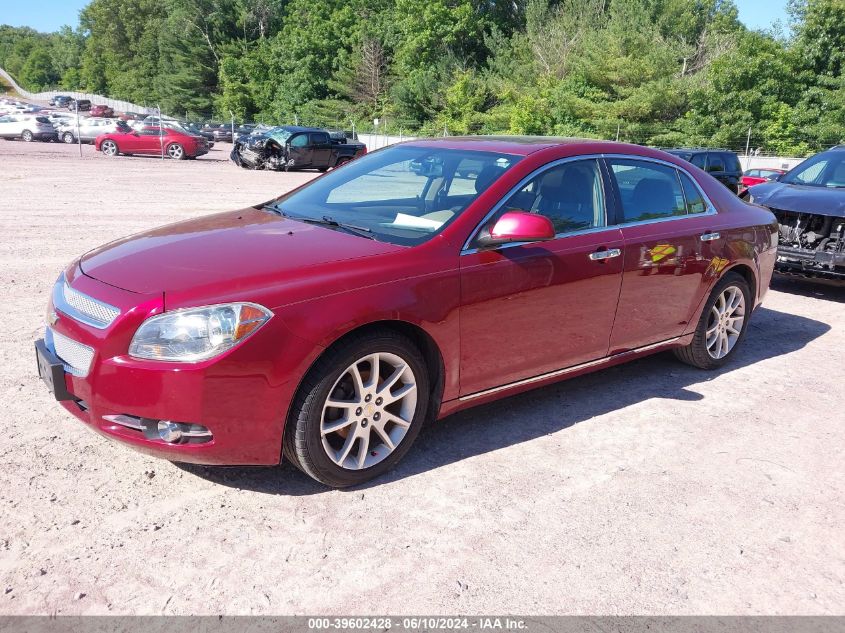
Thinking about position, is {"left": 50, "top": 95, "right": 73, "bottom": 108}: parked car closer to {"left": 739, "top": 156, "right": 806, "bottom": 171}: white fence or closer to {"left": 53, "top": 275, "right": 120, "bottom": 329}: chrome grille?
{"left": 739, "top": 156, "right": 806, "bottom": 171}: white fence

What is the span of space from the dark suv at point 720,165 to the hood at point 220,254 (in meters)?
12.9

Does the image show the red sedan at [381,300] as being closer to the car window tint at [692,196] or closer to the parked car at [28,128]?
the car window tint at [692,196]

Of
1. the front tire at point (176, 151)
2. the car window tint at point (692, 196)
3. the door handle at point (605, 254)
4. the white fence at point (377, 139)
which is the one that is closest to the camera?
the door handle at point (605, 254)

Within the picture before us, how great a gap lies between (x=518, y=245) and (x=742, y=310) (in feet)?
8.71

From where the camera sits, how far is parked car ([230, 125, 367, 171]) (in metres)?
25.6

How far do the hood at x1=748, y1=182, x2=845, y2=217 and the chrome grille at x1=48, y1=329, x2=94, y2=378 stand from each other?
748 centimetres

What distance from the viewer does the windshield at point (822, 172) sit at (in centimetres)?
871

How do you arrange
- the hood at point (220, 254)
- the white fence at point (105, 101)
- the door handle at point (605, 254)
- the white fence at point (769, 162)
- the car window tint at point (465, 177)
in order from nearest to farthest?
the hood at point (220, 254) → the car window tint at point (465, 177) → the door handle at point (605, 254) → the white fence at point (769, 162) → the white fence at point (105, 101)

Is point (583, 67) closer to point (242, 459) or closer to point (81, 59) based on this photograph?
point (242, 459)

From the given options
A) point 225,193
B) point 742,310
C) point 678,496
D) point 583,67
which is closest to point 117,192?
point 225,193

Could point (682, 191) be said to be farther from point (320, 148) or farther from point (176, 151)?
point (176, 151)

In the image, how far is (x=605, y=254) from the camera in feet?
14.2

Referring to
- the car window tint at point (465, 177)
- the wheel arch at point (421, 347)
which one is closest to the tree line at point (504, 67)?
the car window tint at point (465, 177)

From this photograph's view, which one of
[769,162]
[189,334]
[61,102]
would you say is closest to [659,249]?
[189,334]
